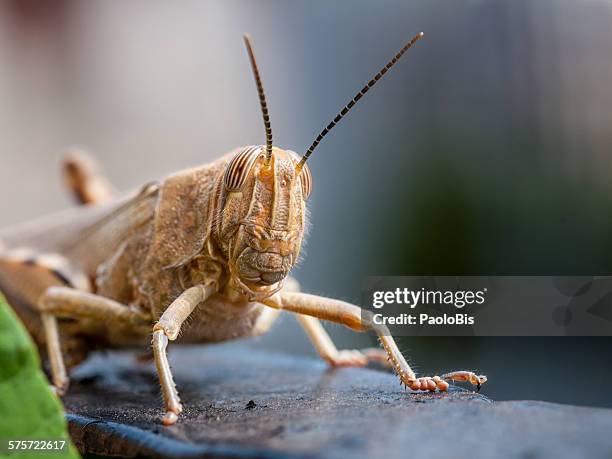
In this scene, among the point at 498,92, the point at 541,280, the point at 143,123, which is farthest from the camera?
the point at 143,123

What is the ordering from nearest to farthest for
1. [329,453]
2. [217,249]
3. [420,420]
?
[329,453], [420,420], [217,249]

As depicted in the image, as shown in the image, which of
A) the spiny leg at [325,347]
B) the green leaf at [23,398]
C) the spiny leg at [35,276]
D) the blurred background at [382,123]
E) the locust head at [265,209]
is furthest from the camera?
the blurred background at [382,123]

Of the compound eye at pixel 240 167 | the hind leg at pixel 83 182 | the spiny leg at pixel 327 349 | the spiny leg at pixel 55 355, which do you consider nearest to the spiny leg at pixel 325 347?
the spiny leg at pixel 327 349

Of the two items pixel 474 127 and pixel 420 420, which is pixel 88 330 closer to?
pixel 420 420

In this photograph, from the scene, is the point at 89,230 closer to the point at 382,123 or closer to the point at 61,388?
the point at 61,388

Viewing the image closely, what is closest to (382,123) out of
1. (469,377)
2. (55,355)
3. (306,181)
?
(306,181)

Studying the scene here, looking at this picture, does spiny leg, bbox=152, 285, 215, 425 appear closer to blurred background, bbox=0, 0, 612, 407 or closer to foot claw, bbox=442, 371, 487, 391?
blurred background, bbox=0, 0, 612, 407

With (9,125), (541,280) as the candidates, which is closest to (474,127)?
(541,280)

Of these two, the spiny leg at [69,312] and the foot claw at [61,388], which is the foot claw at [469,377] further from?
the foot claw at [61,388]
